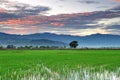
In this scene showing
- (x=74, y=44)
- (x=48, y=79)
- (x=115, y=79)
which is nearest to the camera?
(x=115, y=79)

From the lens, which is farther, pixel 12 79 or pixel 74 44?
pixel 74 44

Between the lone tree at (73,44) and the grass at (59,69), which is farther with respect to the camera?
the lone tree at (73,44)

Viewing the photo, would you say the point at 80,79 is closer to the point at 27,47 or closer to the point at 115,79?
the point at 115,79

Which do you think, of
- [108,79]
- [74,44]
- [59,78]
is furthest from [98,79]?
[74,44]

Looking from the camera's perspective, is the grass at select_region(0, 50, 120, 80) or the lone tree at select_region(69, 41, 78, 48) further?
the lone tree at select_region(69, 41, 78, 48)

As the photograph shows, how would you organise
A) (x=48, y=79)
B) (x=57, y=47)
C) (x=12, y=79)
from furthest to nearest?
(x=57, y=47) → (x=12, y=79) → (x=48, y=79)

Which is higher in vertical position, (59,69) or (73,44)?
(59,69)

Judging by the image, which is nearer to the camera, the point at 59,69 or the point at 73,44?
the point at 59,69

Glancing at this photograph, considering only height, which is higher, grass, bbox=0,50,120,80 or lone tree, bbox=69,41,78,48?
grass, bbox=0,50,120,80

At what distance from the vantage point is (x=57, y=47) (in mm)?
77812

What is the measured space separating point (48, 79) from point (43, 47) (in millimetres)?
57478

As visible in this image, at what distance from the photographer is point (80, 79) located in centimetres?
1819

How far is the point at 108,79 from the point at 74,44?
73.3 meters

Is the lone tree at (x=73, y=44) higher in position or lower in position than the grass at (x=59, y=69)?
lower
